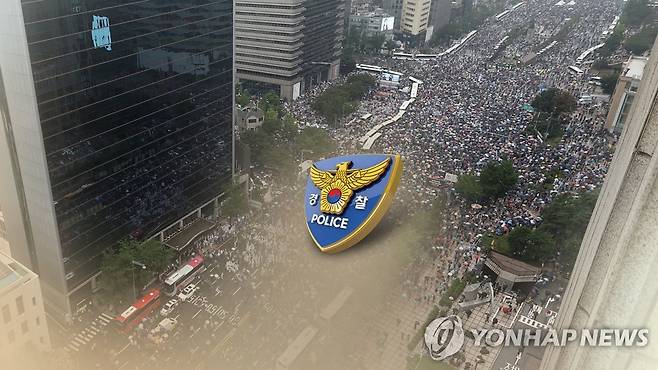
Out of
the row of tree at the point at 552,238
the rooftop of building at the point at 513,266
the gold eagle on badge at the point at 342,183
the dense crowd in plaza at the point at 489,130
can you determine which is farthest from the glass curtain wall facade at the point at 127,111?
the row of tree at the point at 552,238

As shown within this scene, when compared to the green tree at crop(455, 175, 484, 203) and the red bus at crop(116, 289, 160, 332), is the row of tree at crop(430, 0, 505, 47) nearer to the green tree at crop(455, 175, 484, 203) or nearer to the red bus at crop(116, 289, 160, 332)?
the green tree at crop(455, 175, 484, 203)

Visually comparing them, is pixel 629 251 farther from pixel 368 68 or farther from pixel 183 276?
pixel 368 68

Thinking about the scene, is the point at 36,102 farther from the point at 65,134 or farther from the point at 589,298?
the point at 589,298

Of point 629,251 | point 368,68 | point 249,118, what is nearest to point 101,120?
point 249,118

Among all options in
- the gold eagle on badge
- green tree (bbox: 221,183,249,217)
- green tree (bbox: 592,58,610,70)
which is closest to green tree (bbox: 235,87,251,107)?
green tree (bbox: 221,183,249,217)

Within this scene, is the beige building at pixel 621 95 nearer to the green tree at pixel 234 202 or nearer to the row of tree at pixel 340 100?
the row of tree at pixel 340 100

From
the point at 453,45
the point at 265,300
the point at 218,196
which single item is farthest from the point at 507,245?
the point at 453,45

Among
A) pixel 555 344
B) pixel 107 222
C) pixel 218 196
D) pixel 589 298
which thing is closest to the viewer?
pixel 589 298
